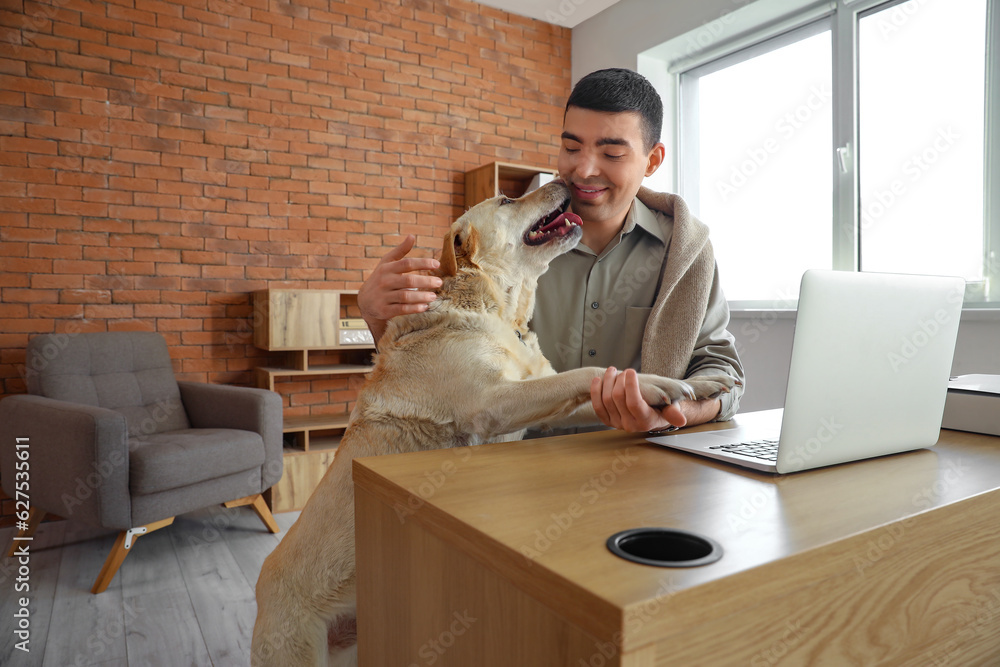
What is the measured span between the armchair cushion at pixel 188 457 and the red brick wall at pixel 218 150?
99 centimetres

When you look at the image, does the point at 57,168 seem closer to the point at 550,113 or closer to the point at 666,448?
the point at 550,113

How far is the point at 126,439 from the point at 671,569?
109 inches

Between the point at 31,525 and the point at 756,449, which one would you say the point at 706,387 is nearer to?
the point at 756,449

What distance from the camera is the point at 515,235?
1.59 metres

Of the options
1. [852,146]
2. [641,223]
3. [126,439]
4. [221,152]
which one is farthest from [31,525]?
[852,146]

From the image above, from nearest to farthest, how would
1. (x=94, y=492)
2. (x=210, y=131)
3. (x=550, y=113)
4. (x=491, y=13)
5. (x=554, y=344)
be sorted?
(x=554, y=344) < (x=94, y=492) < (x=210, y=131) < (x=491, y=13) < (x=550, y=113)

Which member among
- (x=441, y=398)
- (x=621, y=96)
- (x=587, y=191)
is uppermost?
(x=621, y=96)

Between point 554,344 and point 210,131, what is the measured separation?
3175 millimetres

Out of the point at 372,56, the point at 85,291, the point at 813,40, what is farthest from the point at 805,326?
the point at 372,56

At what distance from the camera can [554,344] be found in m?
1.80

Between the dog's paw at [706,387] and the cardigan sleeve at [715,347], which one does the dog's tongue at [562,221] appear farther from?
the dog's paw at [706,387]

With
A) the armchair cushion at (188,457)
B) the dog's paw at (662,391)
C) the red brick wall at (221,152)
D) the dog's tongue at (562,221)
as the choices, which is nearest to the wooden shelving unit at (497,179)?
the red brick wall at (221,152)

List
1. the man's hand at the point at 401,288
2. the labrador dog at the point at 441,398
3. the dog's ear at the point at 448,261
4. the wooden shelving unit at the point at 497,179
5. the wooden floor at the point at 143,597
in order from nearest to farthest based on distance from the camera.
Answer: the labrador dog at the point at 441,398 < the man's hand at the point at 401,288 < the dog's ear at the point at 448,261 < the wooden floor at the point at 143,597 < the wooden shelving unit at the point at 497,179

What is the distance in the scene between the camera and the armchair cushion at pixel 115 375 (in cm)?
312
